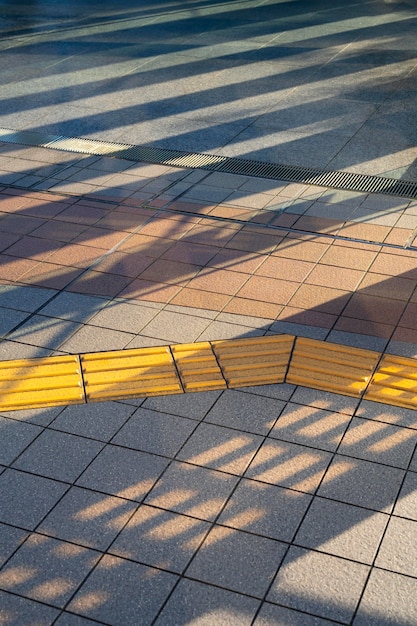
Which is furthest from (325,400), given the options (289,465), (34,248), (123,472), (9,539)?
(34,248)

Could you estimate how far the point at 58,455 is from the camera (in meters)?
4.57

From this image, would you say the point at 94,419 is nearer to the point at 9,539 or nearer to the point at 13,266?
the point at 9,539

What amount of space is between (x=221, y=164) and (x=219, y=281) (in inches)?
95.5

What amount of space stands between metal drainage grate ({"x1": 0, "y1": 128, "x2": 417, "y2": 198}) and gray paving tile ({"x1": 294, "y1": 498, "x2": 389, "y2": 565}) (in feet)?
13.5

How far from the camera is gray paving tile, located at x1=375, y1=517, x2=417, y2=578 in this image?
3.80 meters

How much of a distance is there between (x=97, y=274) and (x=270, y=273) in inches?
53.6

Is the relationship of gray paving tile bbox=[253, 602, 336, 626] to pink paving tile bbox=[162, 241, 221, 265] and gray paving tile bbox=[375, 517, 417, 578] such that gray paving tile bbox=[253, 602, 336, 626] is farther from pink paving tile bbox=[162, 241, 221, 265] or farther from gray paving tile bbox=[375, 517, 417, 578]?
pink paving tile bbox=[162, 241, 221, 265]

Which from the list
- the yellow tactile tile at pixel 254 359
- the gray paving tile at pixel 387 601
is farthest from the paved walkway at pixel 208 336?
the yellow tactile tile at pixel 254 359

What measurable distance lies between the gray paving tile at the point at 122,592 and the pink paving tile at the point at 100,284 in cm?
266

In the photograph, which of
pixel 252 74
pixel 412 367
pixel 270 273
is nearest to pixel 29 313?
pixel 270 273

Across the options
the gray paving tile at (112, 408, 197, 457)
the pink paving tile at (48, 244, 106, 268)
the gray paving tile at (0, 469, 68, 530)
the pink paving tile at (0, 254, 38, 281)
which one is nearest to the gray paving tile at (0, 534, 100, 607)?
the gray paving tile at (0, 469, 68, 530)

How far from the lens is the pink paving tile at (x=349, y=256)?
638 centimetres

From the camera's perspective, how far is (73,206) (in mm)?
7523

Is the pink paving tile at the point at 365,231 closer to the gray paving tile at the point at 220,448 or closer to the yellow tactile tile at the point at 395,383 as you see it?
the yellow tactile tile at the point at 395,383
